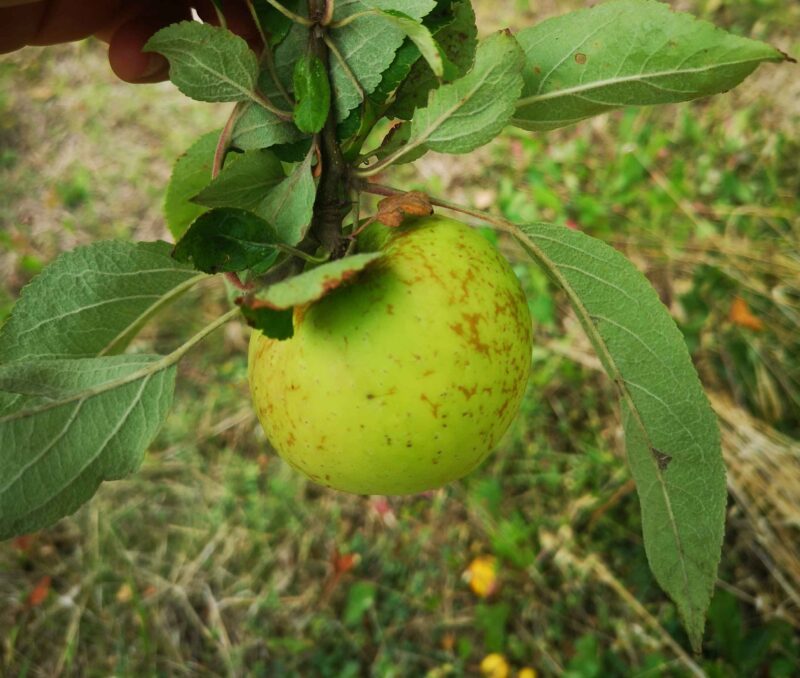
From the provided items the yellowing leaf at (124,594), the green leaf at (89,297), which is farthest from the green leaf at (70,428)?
the yellowing leaf at (124,594)

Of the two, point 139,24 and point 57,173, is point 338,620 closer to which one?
point 139,24

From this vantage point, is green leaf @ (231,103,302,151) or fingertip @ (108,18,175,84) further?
fingertip @ (108,18,175,84)

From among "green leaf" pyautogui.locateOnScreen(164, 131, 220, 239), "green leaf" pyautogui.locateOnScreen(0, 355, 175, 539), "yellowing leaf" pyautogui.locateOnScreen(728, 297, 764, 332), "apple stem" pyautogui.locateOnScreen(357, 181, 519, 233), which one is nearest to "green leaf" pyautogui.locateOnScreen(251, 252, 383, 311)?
"apple stem" pyautogui.locateOnScreen(357, 181, 519, 233)

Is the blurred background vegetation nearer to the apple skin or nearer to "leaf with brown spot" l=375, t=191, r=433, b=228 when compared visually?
the apple skin

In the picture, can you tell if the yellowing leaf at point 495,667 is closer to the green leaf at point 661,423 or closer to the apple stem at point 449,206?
the green leaf at point 661,423

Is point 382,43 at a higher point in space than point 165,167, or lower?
higher

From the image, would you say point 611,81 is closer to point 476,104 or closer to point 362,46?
point 476,104

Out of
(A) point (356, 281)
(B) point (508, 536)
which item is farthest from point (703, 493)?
(B) point (508, 536)
